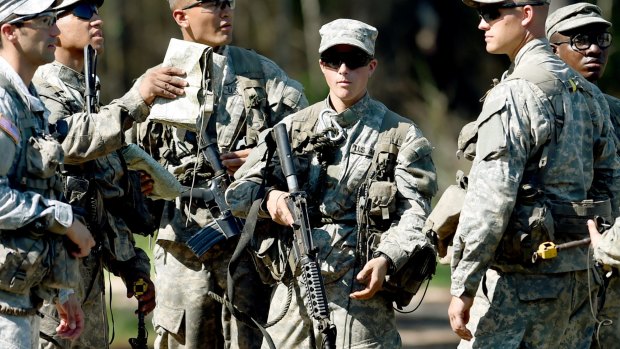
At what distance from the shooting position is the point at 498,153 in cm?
680

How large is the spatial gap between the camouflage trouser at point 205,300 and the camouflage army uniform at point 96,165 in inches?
17.1

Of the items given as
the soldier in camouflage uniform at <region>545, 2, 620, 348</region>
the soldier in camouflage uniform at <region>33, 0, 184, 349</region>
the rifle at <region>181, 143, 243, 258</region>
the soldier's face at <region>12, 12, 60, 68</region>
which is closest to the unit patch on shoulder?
the soldier's face at <region>12, 12, 60, 68</region>

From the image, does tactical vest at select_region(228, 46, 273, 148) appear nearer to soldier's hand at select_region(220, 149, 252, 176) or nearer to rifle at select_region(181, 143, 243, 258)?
soldier's hand at select_region(220, 149, 252, 176)

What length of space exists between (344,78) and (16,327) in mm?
2381

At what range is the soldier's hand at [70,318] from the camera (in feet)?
23.2

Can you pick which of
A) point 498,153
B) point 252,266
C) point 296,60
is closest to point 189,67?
point 252,266

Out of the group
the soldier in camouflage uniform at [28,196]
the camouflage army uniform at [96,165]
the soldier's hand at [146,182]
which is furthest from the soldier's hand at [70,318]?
the soldier's hand at [146,182]

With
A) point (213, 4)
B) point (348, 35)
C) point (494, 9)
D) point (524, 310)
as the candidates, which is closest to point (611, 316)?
point (524, 310)

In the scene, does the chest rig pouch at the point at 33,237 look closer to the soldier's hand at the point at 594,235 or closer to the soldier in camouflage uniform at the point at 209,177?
the soldier in camouflage uniform at the point at 209,177

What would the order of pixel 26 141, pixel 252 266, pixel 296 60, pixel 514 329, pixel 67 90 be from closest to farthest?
pixel 26 141
pixel 514 329
pixel 67 90
pixel 252 266
pixel 296 60

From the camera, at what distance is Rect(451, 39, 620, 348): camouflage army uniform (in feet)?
22.4

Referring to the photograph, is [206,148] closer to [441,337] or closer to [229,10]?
[229,10]

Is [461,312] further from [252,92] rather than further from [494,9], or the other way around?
[252,92]

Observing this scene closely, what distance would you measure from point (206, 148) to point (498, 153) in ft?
7.51
